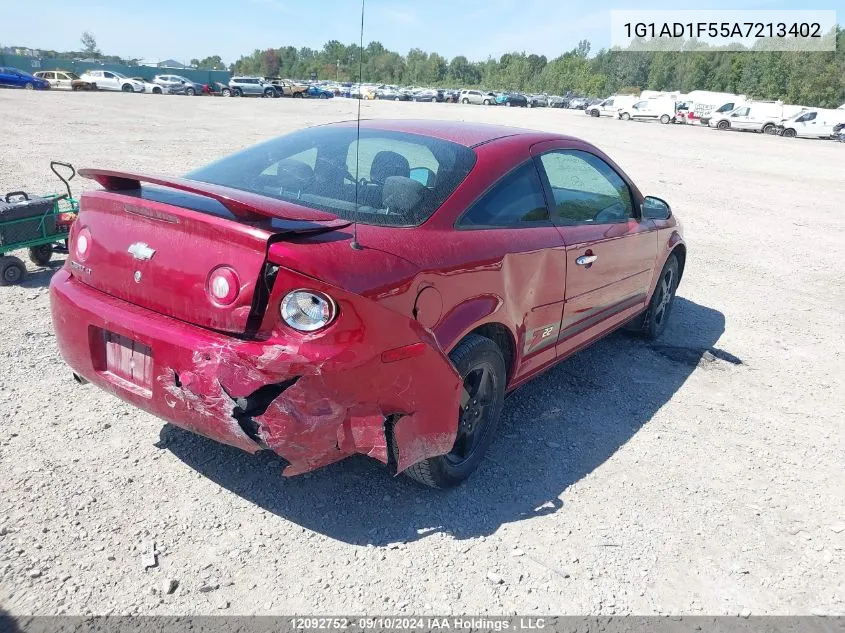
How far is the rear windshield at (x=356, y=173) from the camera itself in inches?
116

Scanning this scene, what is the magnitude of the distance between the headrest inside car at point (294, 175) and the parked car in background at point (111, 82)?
160 feet

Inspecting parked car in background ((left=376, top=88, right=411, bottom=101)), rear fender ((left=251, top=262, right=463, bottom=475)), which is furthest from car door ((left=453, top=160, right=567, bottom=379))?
parked car in background ((left=376, top=88, right=411, bottom=101))

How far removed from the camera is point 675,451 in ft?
12.1

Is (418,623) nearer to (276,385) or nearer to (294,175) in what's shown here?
(276,385)

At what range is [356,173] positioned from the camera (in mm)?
2904

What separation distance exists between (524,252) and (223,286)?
1.51 meters

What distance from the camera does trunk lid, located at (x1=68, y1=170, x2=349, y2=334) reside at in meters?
2.41

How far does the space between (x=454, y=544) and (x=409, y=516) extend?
0.83ft

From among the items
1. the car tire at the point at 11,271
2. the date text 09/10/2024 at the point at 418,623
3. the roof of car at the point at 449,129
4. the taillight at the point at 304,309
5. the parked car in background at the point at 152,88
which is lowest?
the date text 09/10/2024 at the point at 418,623

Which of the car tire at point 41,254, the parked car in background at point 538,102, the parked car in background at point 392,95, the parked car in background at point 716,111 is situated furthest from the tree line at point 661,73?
the car tire at point 41,254

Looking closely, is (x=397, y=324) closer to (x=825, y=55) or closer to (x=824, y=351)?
(x=824, y=351)

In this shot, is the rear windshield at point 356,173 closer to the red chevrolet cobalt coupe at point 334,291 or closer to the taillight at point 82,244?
the red chevrolet cobalt coupe at point 334,291

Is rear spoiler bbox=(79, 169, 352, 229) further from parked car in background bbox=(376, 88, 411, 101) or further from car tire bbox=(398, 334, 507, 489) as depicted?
parked car in background bbox=(376, 88, 411, 101)

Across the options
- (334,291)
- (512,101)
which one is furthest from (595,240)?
(512,101)
